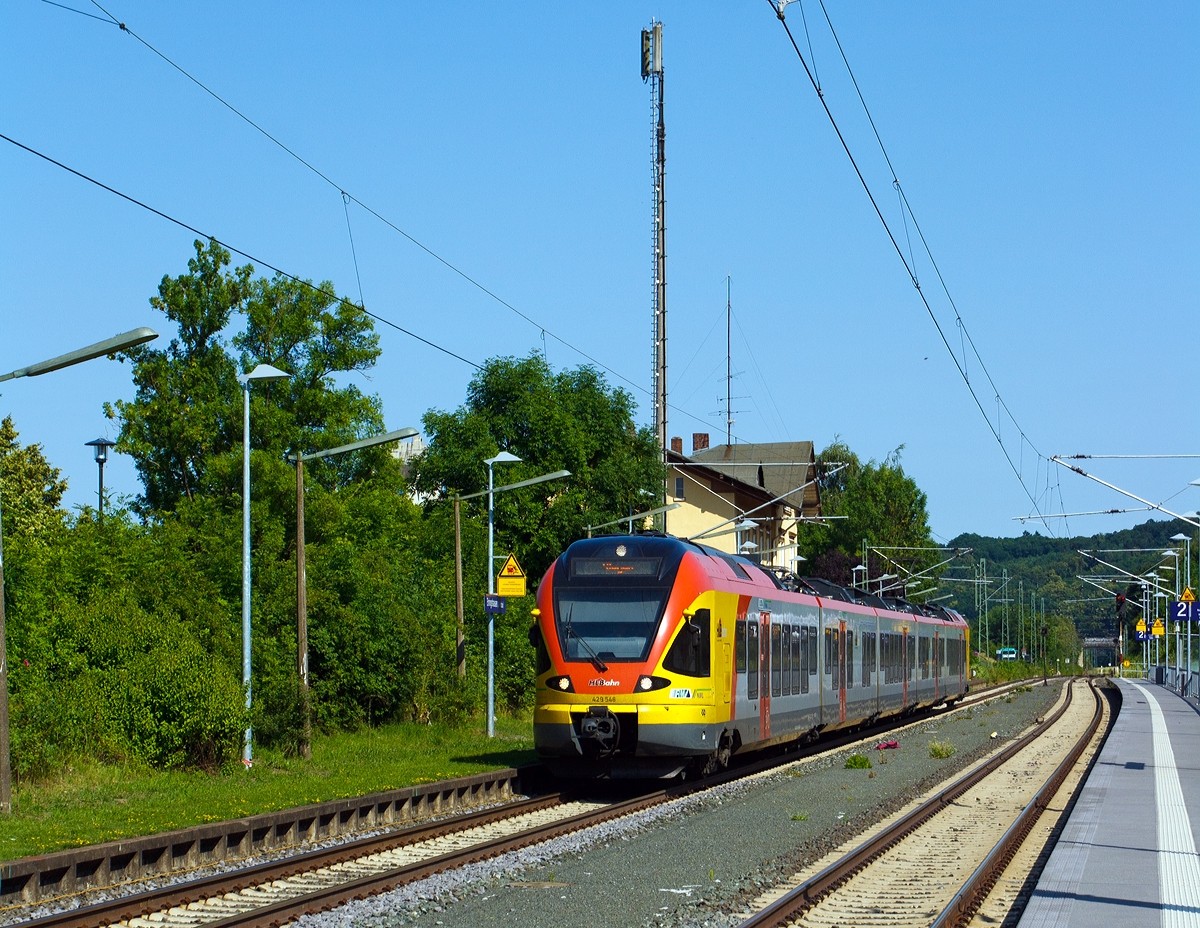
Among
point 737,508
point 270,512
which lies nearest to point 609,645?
point 270,512

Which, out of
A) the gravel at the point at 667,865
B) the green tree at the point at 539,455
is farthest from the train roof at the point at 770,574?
the green tree at the point at 539,455

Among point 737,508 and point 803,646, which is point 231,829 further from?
point 737,508

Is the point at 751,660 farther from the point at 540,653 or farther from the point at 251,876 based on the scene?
the point at 251,876

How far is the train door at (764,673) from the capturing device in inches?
943

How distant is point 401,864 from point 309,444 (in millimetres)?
34778

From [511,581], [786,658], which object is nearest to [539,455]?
[511,581]

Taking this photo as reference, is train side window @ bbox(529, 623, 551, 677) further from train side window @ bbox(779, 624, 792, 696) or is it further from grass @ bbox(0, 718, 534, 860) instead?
train side window @ bbox(779, 624, 792, 696)

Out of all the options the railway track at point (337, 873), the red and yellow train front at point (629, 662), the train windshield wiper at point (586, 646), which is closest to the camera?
the railway track at point (337, 873)

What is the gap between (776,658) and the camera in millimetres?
25203

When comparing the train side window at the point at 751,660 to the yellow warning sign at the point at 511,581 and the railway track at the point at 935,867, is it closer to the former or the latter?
the railway track at the point at 935,867

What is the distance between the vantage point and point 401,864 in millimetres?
15023

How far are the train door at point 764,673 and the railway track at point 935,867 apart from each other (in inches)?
A: 124

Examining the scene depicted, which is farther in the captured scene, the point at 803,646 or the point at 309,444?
the point at 309,444

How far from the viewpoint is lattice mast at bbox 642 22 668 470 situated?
38.0 m
